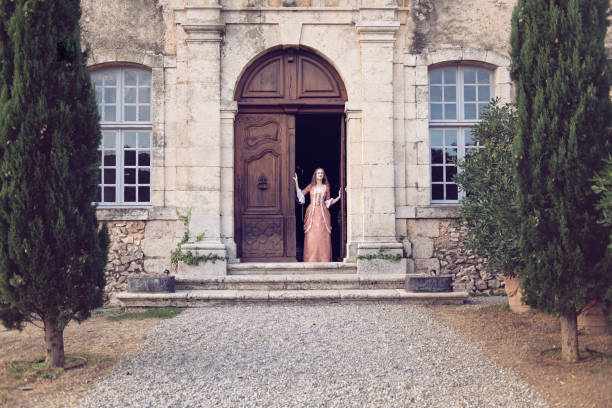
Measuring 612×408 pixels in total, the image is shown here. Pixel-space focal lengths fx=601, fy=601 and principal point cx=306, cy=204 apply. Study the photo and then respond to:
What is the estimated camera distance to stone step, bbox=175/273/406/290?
24.1 feet

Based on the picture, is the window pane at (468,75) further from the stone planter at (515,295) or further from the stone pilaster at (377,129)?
the stone planter at (515,295)

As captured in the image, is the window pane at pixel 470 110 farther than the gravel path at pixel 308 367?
Yes

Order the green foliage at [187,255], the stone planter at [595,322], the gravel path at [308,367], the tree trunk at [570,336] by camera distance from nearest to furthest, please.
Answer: the gravel path at [308,367] → the tree trunk at [570,336] → the stone planter at [595,322] → the green foliage at [187,255]

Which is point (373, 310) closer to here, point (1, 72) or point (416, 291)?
point (416, 291)

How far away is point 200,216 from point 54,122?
3689 mm

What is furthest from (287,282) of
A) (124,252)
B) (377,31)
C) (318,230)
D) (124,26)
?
(124,26)

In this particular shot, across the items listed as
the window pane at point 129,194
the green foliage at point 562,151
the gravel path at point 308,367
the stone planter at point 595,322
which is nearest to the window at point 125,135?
the window pane at point 129,194

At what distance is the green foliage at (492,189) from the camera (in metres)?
5.46

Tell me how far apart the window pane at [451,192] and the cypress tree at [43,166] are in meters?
5.30

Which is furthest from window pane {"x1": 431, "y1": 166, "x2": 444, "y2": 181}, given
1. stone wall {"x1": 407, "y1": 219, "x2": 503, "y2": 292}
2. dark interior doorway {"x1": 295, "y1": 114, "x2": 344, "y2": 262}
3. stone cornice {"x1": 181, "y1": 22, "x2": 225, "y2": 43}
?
dark interior doorway {"x1": 295, "y1": 114, "x2": 344, "y2": 262}

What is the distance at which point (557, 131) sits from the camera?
4289 millimetres

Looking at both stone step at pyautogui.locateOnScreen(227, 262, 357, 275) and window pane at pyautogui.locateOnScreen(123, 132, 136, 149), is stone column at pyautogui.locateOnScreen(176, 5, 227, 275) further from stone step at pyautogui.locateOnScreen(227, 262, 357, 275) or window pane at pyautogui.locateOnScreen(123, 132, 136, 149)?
window pane at pyautogui.locateOnScreen(123, 132, 136, 149)

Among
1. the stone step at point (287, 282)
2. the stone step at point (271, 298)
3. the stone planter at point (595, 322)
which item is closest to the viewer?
the stone planter at point (595, 322)

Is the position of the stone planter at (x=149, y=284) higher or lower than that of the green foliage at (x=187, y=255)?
lower
